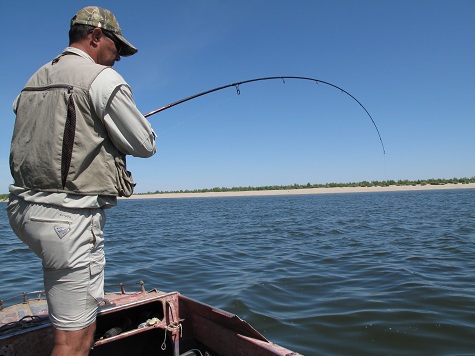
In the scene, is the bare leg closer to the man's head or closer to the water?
the man's head

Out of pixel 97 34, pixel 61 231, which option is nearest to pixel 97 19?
pixel 97 34

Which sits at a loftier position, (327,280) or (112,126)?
(112,126)

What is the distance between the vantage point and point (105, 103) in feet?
7.22

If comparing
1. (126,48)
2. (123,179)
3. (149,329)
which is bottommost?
(149,329)

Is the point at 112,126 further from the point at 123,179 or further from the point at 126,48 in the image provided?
the point at 126,48

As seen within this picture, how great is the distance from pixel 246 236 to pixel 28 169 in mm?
14218

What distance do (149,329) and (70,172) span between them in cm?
243

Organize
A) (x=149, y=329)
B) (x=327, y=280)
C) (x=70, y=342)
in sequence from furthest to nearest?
(x=327, y=280) < (x=149, y=329) < (x=70, y=342)

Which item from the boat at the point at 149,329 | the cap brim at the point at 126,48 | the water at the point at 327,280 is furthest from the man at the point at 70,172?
the water at the point at 327,280

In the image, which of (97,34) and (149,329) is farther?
(149,329)

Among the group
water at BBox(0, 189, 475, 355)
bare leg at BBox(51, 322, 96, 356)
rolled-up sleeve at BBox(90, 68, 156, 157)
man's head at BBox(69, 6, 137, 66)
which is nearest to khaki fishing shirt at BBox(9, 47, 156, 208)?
rolled-up sleeve at BBox(90, 68, 156, 157)

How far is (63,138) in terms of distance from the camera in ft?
7.09

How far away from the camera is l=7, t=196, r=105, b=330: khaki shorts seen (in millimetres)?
2117

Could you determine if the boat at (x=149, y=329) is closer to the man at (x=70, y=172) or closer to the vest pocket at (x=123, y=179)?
the man at (x=70, y=172)
